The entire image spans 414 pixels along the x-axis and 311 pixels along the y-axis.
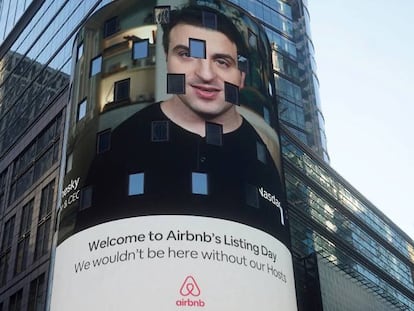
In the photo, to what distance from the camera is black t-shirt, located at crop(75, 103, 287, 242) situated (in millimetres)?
35062

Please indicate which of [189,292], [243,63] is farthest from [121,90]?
[189,292]

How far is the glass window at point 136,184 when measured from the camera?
3531 centimetres

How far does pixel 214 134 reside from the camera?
38125mm

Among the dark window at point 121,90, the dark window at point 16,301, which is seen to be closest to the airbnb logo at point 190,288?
the dark window at point 121,90

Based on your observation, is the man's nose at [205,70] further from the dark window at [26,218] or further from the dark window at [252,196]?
the dark window at [26,218]

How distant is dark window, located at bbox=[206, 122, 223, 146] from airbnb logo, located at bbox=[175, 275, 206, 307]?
849cm

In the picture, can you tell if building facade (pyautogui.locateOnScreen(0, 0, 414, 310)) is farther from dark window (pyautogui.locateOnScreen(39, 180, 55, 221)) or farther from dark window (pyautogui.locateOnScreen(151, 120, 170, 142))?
dark window (pyautogui.locateOnScreen(151, 120, 170, 142))

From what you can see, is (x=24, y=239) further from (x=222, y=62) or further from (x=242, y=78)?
(x=242, y=78)

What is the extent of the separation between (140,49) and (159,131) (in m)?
6.17

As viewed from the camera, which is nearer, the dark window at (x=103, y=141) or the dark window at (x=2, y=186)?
the dark window at (x=103, y=141)

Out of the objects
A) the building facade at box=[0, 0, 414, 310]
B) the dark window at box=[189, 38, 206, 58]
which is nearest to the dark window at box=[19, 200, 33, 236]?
the building facade at box=[0, 0, 414, 310]

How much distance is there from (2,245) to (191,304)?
31133 mm

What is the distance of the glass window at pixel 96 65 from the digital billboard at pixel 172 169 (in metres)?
0.11

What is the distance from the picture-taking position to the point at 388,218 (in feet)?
255
